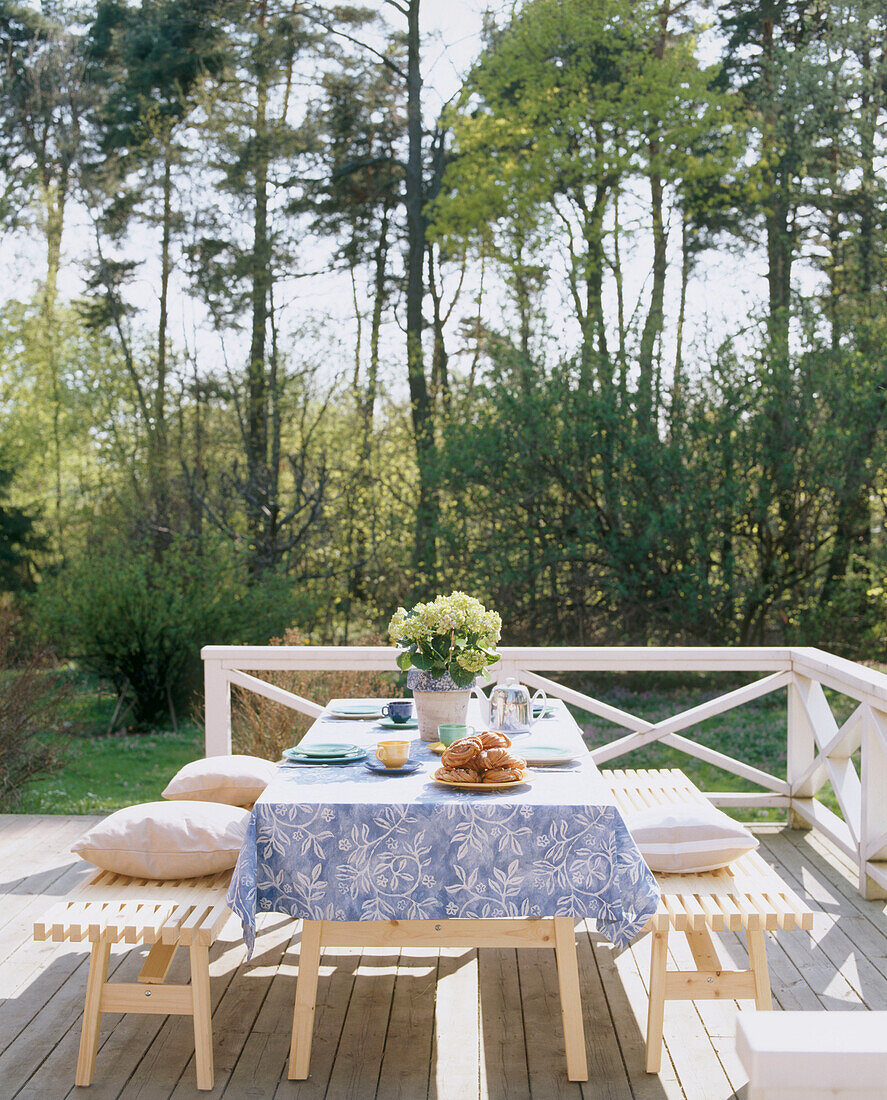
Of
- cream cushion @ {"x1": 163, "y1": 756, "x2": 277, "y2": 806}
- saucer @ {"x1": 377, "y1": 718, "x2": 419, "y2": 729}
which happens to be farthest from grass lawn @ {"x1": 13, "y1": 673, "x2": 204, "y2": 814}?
saucer @ {"x1": 377, "y1": 718, "x2": 419, "y2": 729}

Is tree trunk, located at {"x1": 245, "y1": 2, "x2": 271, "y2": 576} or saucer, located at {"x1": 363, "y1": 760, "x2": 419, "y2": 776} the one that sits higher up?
tree trunk, located at {"x1": 245, "y1": 2, "x2": 271, "y2": 576}

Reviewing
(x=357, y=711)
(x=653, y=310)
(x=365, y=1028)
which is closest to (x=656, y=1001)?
(x=365, y=1028)

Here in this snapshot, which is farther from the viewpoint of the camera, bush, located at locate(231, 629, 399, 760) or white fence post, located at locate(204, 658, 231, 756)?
A: bush, located at locate(231, 629, 399, 760)

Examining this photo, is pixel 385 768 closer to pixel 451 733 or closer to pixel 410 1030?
pixel 451 733

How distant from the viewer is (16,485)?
1315cm

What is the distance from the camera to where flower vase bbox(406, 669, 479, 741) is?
2.72m

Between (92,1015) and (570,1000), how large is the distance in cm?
104

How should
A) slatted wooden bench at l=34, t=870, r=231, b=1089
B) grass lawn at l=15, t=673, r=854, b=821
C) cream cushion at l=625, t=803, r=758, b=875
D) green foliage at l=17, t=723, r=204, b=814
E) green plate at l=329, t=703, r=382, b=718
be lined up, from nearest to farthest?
slatted wooden bench at l=34, t=870, r=231, b=1089 < cream cushion at l=625, t=803, r=758, b=875 < green plate at l=329, t=703, r=382, b=718 < green foliage at l=17, t=723, r=204, b=814 < grass lawn at l=15, t=673, r=854, b=821

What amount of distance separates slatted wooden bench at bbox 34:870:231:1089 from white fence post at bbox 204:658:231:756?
167 cm

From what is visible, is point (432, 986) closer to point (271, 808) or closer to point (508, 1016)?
point (508, 1016)

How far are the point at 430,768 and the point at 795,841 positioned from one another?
209 centimetres

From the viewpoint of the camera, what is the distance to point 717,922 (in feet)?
7.25

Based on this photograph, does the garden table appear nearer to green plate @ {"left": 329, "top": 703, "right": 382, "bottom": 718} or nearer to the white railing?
green plate @ {"left": 329, "top": 703, "right": 382, "bottom": 718}

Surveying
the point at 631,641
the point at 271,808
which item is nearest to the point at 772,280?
the point at 631,641
